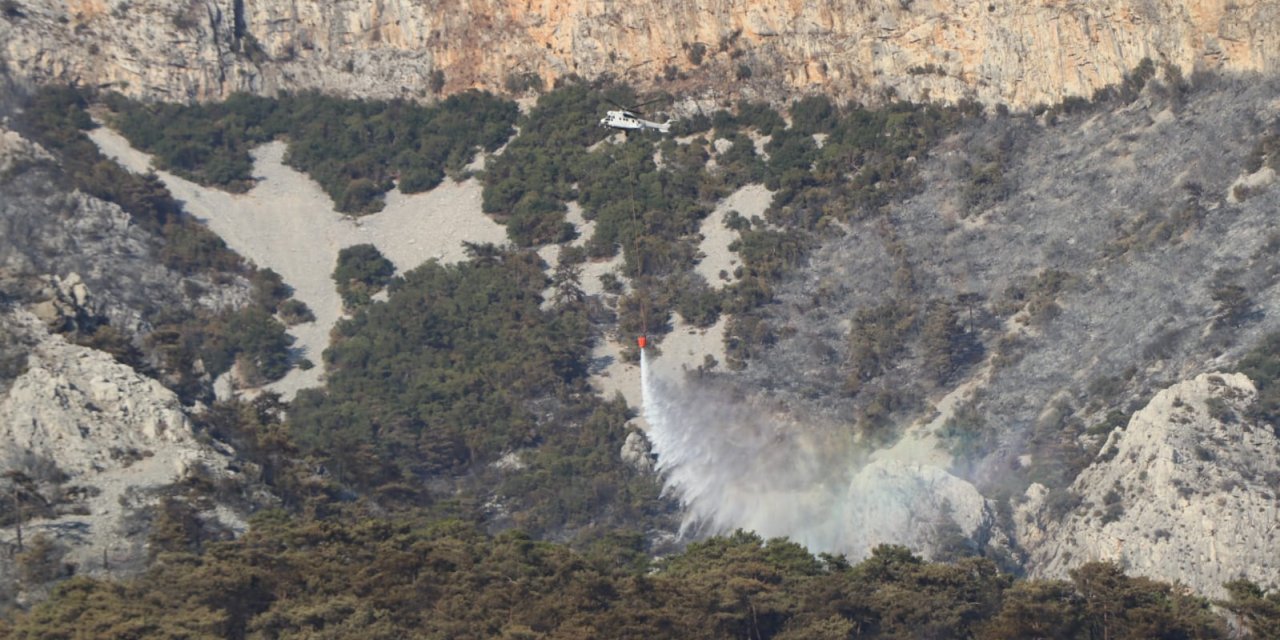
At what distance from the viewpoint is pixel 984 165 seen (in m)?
130

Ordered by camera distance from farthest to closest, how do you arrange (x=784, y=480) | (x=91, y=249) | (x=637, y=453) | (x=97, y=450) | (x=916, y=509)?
(x=91, y=249), (x=637, y=453), (x=784, y=480), (x=916, y=509), (x=97, y=450)

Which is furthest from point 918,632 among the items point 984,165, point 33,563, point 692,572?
point 984,165

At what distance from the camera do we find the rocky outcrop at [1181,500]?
9694 centimetres

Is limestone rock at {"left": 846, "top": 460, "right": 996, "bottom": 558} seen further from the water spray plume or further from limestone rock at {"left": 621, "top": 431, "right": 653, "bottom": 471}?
limestone rock at {"left": 621, "top": 431, "right": 653, "bottom": 471}

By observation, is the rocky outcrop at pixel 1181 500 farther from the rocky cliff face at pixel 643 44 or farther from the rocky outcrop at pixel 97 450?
the rocky outcrop at pixel 97 450

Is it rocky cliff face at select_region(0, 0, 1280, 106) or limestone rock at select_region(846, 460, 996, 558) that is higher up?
rocky cliff face at select_region(0, 0, 1280, 106)

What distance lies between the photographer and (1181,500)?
326 feet

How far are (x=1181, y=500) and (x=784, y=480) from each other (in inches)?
787

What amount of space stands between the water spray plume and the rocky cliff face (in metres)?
20.7

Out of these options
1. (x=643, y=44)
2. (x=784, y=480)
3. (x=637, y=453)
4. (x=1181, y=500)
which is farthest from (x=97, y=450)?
(x=643, y=44)

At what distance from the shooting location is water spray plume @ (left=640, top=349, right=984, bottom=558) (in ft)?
347

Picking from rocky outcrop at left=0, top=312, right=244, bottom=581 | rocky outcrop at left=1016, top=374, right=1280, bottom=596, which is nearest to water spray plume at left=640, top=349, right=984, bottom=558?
rocky outcrop at left=1016, top=374, right=1280, bottom=596

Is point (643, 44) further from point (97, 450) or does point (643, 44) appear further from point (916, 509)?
point (97, 450)

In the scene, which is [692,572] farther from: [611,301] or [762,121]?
[762,121]
